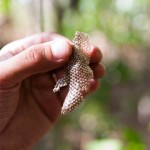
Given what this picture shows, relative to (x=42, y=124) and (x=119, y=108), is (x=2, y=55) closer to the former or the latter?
(x=42, y=124)

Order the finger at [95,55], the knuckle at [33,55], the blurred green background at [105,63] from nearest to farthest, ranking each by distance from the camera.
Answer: the knuckle at [33,55] → the finger at [95,55] → the blurred green background at [105,63]

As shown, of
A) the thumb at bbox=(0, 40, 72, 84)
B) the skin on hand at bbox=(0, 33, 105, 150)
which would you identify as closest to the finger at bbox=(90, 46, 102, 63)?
the skin on hand at bbox=(0, 33, 105, 150)

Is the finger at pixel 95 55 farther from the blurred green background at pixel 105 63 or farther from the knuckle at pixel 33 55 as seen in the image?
the blurred green background at pixel 105 63

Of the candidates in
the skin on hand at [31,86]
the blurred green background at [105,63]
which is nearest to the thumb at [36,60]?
the skin on hand at [31,86]

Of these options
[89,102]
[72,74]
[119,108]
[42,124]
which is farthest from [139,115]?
[72,74]

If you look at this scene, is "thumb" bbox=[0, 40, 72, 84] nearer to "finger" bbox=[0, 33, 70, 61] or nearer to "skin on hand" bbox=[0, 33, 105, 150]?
"skin on hand" bbox=[0, 33, 105, 150]

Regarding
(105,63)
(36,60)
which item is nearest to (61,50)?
(36,60)

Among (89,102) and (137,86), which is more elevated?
(89,102)

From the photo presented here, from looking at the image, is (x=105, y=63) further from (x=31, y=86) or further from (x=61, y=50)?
(x=61, y=50)
